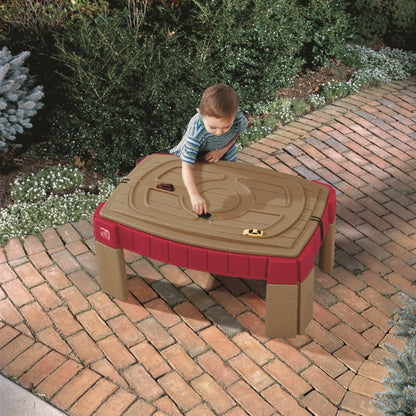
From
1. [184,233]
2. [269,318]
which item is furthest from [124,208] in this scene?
[269,318]

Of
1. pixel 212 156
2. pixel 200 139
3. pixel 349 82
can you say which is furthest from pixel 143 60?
pixel 349 82

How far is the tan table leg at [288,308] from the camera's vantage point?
3410mm

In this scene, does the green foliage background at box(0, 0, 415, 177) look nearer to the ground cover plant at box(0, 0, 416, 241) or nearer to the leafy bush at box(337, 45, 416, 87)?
the ground cover plant at box(0, 0, 416, 241)

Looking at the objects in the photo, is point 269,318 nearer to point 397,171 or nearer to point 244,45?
point 397,171

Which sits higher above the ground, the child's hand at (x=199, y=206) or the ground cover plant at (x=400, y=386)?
the child's hand at (x=199, y=206)

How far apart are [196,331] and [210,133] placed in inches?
53.7

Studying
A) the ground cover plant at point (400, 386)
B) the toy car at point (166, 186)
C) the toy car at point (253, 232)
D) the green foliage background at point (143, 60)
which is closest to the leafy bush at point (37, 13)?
the green foliage background at point (143, 60)

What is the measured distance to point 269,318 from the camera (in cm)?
358

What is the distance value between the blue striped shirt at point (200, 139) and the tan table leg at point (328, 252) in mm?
975

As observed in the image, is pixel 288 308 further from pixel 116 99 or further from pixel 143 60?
pixel 143 60

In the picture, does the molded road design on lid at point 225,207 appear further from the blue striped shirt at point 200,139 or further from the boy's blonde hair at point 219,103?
the boy's blonde hair at point 219,103

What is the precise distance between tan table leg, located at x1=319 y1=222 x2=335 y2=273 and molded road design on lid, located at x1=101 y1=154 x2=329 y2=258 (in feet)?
1.13

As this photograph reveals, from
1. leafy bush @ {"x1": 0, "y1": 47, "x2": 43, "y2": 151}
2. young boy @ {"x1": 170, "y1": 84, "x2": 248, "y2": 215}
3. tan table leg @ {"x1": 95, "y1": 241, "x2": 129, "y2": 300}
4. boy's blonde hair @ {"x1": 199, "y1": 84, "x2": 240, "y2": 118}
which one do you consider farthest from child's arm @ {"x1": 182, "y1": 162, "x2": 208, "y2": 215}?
leafy bush @ {"x1": 0, "y1": 47, "x2": 43, "y2": 151}

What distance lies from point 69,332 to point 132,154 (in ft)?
7.23
